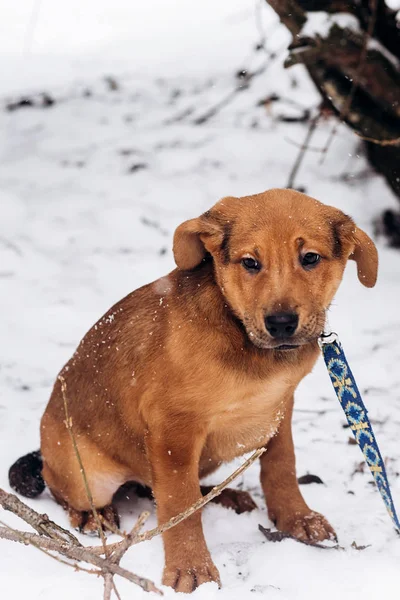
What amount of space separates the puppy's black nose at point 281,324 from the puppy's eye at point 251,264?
0.88 ft

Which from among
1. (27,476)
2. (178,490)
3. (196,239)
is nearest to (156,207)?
(27,476)

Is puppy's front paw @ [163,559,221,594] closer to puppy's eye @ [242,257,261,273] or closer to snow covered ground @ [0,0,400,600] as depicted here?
snow covered ground @ [0,0,400,600]

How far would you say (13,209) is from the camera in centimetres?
754

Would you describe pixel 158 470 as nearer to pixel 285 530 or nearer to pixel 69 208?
pixel 285 530

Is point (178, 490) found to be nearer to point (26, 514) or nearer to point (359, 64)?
point (26, 514)

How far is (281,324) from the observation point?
329cm

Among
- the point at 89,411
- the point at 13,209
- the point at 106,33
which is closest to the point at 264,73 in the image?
the point at 106,33

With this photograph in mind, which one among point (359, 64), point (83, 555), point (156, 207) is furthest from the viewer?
point (156, 207)

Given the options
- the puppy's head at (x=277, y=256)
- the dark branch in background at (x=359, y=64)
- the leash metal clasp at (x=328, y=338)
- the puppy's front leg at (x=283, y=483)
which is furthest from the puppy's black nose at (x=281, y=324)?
the dark branch in background at (x=359, y=64)

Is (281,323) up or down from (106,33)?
up

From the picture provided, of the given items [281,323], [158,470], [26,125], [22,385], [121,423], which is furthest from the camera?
[26,125]

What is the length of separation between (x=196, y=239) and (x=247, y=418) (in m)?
0.83

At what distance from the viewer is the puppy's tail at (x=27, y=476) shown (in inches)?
171

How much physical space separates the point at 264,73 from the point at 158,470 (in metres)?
6.21
